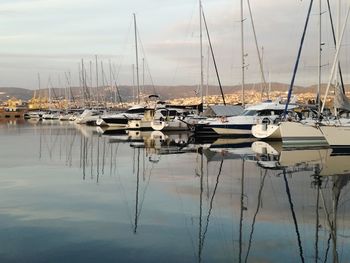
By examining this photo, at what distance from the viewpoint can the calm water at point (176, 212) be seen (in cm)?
823

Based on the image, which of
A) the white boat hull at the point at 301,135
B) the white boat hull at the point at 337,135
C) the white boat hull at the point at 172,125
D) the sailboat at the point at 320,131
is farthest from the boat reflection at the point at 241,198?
the white boat hull at the point at 172,125

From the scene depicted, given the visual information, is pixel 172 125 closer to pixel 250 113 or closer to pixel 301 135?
pixel 250 113

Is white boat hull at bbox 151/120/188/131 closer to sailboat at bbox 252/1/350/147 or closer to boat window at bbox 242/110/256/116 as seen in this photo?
boat window at bbox 242/110/256/116

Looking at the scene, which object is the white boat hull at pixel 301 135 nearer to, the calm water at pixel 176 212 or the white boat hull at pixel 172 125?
the calm water at pixel 176 212

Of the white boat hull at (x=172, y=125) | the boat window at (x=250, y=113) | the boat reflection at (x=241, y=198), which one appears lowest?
the white boat hull at (x=172, y=125)

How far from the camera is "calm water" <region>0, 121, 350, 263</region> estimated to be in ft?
27.0

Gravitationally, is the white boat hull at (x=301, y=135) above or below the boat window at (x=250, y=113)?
below

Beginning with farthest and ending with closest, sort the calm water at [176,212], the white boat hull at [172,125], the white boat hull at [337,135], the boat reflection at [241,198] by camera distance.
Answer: the white boat hull at [172,125] → the white boat hull at [337,135] → the boat reflection at [241,198] → the calm water at [176,212]

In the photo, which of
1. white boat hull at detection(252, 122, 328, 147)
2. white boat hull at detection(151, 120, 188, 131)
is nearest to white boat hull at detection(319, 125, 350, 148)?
white boat hull at detection(252, 122, 328, 147)

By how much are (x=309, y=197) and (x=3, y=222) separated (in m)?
7.34

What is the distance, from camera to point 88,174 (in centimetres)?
1817

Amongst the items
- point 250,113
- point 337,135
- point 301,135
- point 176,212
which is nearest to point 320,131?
point 301,135

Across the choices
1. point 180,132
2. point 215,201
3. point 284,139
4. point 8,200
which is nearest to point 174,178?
A: point 215,201

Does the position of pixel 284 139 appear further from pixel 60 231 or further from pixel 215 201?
pixel 60 231
